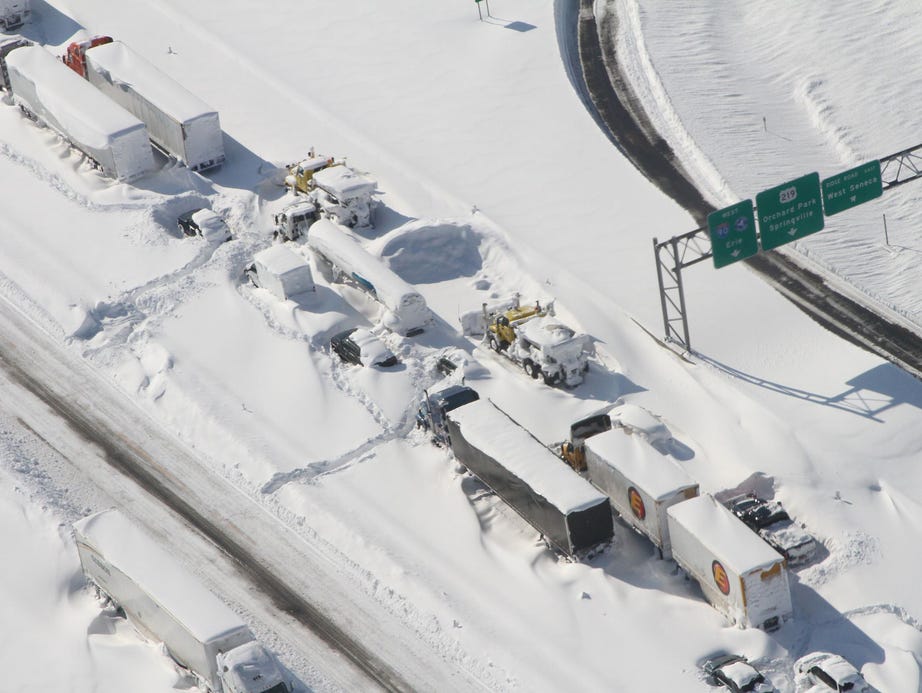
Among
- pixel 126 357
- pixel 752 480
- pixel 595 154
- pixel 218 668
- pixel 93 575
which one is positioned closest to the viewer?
Result: pixel 218 668

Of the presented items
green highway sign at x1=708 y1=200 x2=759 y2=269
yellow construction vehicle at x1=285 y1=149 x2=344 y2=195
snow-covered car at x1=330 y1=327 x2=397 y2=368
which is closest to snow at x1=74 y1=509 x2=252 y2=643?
snow-covered car at x1=330 y1=327 x2=397 y2=368

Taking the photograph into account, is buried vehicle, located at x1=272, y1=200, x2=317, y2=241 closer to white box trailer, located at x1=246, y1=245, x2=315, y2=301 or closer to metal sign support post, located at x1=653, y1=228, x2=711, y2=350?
white box trailer, located at x1=246, y1=245, x2=315, y2=301

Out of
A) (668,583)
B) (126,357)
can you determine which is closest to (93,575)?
(126,357)

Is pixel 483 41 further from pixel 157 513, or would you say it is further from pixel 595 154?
pixel 157 513

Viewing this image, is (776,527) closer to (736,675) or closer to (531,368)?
(736,675)

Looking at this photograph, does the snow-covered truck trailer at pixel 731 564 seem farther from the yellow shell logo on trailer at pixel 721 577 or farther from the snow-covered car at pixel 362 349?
the snow-covered car at pixel 362 349

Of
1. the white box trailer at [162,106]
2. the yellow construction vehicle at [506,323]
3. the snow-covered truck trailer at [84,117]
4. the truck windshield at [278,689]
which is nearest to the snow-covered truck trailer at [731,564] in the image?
the truck windshield at [278,689]
